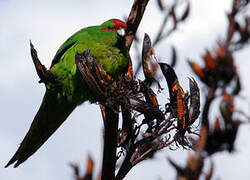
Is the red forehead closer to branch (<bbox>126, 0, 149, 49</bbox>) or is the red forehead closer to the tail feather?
the tail feather

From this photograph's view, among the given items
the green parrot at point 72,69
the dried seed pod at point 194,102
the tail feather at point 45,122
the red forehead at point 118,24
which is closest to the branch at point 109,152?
the dried seed pod at point 194,102

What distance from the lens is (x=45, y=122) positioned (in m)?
2.98

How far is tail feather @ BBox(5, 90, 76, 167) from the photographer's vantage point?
2611 millimetres

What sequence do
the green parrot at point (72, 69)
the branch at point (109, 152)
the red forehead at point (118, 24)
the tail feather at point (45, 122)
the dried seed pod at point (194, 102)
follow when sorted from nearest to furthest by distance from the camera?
1. the branch at point (109, 152)
2. the dried seed pod at point (194, 102)
3. the tail feather at point (45, 122)
4. the green parrot at point (72, 69)
5. the red forehead at point (118, 24)

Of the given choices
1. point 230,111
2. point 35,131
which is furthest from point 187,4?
point 35,131

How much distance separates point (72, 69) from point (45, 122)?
41cm

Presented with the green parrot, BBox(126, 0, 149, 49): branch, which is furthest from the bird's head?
BBox(126, 0, 149, 49): branch

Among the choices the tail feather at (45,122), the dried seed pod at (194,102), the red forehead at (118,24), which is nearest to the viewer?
the dried seed pod at (194,102)

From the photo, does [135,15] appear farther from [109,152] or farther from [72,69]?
[72,69]

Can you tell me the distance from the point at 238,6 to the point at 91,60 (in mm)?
3201

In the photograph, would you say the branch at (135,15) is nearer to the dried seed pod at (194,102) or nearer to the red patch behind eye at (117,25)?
the dried seed pod at (194,102)

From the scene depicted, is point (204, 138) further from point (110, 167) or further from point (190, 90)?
point (110, 167)

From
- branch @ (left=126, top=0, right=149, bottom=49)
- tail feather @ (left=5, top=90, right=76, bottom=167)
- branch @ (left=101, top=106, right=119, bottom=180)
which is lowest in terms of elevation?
branch @ (left=101, top=106, right=119, bottom=180)

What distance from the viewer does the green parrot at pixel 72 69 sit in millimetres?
2838
